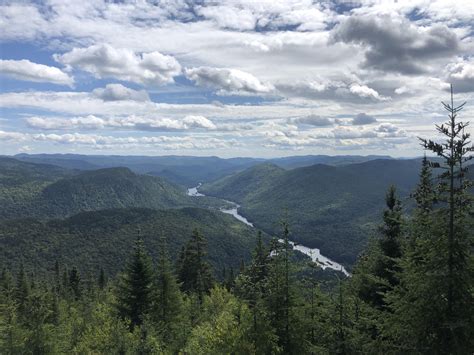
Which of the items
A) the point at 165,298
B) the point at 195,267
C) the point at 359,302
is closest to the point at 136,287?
the point at 165,298

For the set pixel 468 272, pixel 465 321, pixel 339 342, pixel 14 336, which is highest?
pixel 468 272

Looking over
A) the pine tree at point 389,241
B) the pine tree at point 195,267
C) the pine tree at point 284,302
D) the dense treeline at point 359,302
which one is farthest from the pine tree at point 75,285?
the pine tree at point 389,241

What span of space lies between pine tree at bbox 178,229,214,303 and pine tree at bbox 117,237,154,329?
1588 cm

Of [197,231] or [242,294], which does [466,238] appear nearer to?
[242,294]

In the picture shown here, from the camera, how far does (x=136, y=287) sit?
39844 millimetres

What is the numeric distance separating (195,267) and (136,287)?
21.1m

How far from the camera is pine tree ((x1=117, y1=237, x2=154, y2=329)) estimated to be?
39.4 m

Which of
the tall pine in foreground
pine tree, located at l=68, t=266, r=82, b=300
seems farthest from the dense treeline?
pine tree, located at l=68, t=266, r=82, b=300

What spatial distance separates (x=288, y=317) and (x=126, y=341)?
14.0 metres

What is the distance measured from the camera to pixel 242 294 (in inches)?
848

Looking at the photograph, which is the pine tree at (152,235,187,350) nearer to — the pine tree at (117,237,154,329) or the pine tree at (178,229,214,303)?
the pine tree at (117,237,154,329)

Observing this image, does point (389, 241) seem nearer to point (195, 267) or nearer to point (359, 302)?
point (359, 302)

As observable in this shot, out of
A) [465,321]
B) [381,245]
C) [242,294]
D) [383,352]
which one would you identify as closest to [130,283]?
[242,294]

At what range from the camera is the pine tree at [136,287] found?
3941cm
